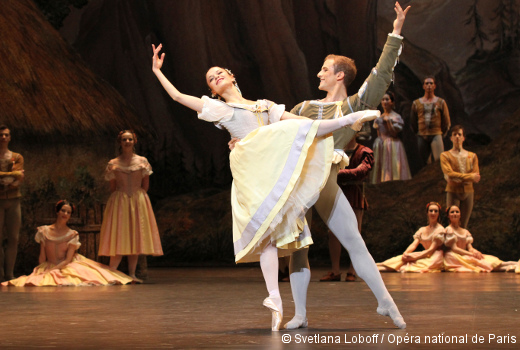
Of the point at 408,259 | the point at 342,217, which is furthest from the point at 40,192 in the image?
the point at 342,217

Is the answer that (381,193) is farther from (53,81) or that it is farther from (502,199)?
(53,81)

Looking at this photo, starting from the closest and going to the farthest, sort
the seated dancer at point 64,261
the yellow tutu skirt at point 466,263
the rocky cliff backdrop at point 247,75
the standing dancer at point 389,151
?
the seated dancer at point 64,261 < the yellow tutu skirt at point 466,263 < the rocky cliff backdrop at point 247,75 < the standing dancer at point 389,151

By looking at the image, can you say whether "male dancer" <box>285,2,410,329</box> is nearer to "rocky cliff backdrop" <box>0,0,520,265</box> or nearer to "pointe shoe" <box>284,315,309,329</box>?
"pointe shoe" <box>284,315,309,329</box>

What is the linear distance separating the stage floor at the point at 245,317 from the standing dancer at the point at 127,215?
1114mm

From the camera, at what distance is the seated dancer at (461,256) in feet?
31.3

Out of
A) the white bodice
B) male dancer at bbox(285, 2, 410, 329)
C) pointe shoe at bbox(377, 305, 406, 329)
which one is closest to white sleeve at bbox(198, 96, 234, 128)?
the white bodice

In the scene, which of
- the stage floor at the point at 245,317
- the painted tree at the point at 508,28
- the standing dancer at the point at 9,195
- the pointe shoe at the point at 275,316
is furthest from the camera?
the painted tree at the point at 508,28

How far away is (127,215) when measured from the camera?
27.8 feet

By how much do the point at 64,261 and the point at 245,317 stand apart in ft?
12.4

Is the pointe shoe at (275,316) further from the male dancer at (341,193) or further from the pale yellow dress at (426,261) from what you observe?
the pale yellow dress at (426,261)

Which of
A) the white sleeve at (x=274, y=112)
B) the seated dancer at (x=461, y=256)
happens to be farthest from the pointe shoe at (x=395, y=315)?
the seated dancer at (x=461, y=256)

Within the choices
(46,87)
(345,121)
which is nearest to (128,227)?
(46,87)

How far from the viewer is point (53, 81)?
10.8 m

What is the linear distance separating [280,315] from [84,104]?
752cm
